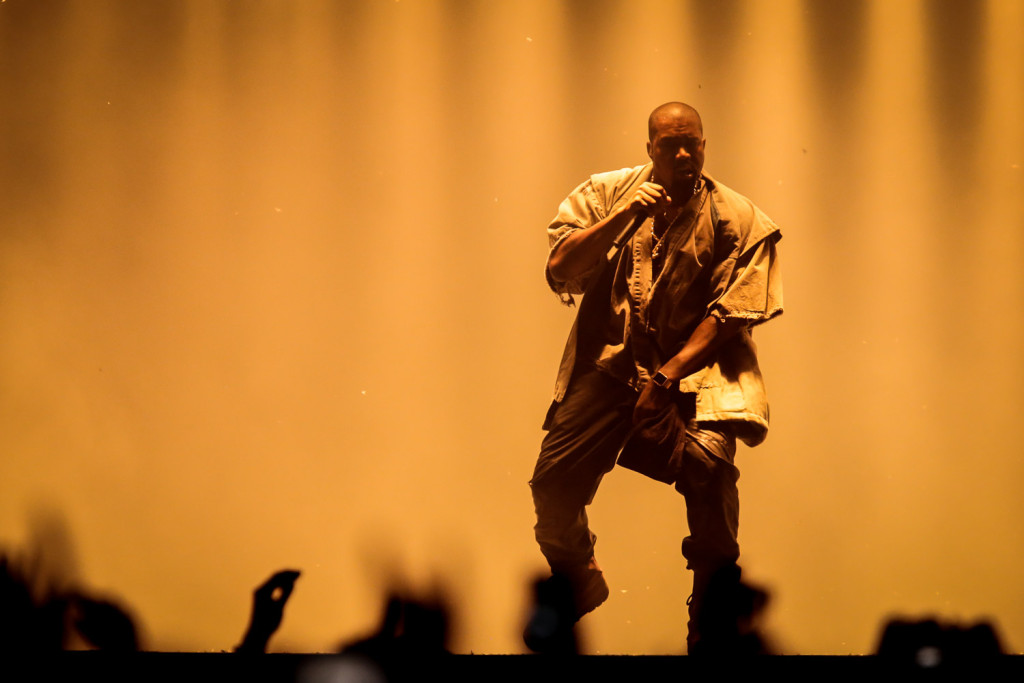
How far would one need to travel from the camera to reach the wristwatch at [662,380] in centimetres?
302

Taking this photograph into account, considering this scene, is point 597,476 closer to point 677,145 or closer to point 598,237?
point 598,237

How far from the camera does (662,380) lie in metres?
3.03

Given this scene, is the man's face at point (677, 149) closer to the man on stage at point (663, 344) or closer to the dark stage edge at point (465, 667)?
the man on stage at point (663, 344)

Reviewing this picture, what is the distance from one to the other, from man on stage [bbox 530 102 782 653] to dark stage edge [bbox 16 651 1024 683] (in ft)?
0.52

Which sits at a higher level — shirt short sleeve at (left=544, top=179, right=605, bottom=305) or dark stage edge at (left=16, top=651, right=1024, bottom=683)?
shirt short sleeve at (left=544, top=179, right=605, bottom=305)

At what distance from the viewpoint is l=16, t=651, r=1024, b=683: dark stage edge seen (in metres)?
3.05

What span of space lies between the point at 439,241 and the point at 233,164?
2.44ft

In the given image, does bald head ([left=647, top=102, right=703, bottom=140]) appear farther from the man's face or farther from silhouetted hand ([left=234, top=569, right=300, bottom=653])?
silhouetted hand ([left=234, top=569, right=300, bottom=653])

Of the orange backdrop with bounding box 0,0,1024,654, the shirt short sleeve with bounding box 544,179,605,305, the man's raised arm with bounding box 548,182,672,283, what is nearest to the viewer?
the man's raised arm with bounding box 548,182,672,283

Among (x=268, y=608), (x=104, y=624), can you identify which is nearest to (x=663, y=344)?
(x=268, y=608)

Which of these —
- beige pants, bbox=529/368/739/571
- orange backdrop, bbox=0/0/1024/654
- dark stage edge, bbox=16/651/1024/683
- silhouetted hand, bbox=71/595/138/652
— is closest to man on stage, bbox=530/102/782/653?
beige pants, bbox=529/368/739/571

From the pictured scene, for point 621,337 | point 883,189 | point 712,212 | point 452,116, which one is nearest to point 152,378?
point 452,116

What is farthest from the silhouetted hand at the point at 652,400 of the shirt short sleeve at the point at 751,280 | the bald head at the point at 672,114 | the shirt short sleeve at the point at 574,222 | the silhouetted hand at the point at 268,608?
the silhouetted hand at the point at 268,608

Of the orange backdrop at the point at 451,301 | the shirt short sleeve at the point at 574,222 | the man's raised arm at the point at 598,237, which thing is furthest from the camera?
the orange backdrop at the point at 451,301
